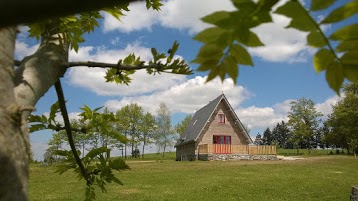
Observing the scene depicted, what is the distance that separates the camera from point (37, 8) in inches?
13.2

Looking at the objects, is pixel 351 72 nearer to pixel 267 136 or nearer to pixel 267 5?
pixel 267 5

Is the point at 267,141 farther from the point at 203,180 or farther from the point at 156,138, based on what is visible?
the point at 203,180

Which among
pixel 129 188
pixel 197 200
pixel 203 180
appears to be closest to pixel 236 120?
pixel 203 180

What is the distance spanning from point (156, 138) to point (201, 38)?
283 ft

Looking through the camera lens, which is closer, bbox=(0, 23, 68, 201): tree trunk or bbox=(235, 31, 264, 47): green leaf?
bbox=(235, 31, 264, 47): green leaf

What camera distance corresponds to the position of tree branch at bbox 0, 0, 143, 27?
33cm

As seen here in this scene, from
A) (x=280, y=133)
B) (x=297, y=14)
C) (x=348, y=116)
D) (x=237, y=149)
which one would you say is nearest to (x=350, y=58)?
(x=297, y=14)

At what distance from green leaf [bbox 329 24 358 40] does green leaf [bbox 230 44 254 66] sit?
15 cm

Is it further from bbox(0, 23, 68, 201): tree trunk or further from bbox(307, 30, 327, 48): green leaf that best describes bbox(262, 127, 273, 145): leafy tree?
bbox(307, 30, 327, 48): green leaf

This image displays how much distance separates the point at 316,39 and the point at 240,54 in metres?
0.14

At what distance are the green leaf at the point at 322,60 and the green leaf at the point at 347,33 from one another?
4 centimetres

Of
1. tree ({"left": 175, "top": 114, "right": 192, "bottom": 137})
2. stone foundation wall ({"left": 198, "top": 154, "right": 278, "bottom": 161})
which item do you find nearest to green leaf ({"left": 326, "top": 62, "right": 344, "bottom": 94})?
stone foundation wall ({"left": 198, "top": 154, "right": 278, "bottom": 161})

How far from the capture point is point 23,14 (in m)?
0.34

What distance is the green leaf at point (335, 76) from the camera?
651 mm
